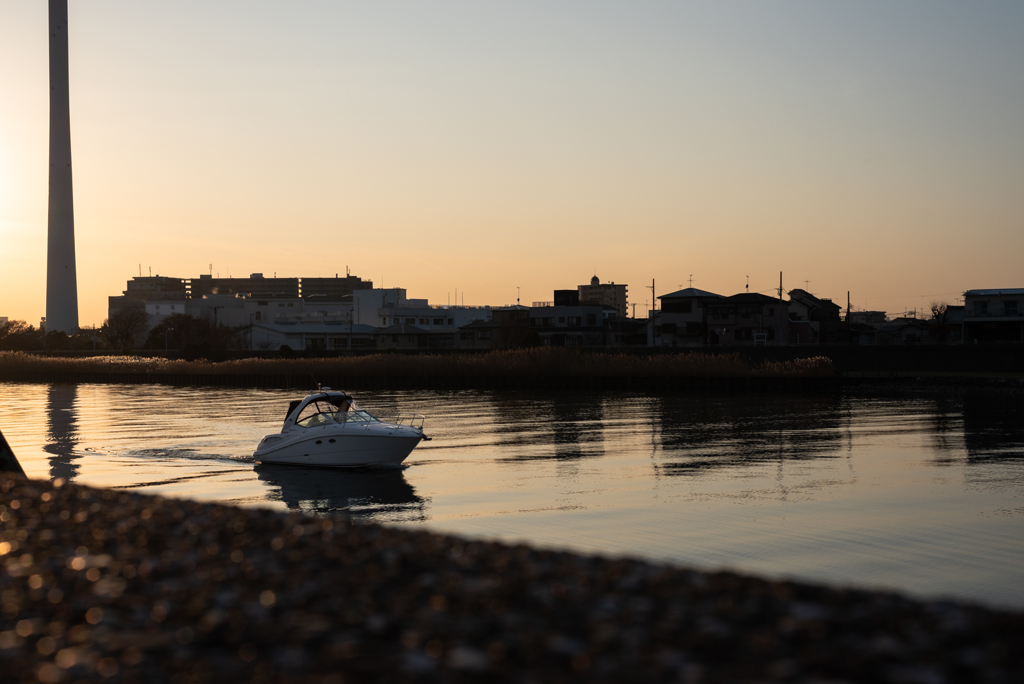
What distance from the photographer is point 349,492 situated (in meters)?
26.7

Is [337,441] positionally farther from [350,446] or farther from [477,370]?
[477,370]

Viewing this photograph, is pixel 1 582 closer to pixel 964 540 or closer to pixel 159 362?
pixel 964 540

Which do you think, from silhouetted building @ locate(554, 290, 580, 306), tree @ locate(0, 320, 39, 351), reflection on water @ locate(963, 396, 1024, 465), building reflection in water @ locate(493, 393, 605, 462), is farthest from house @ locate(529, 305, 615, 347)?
tree @ locate(0, 320, 39, 351)

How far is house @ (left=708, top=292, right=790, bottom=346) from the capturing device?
346 ft

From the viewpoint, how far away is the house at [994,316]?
Answer: 9056 cm

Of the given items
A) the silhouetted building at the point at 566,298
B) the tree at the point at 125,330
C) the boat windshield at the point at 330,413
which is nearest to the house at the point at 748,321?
the silhouetted building at the point at 566,298

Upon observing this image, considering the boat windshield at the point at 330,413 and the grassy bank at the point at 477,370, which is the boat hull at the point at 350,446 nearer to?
the boat windshield at the point at 330,413

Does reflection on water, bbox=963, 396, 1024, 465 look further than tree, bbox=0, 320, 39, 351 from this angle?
No

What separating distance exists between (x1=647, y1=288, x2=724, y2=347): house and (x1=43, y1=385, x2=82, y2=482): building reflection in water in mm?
68937

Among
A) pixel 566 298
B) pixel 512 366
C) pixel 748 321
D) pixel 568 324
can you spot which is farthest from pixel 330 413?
pixel 566 298

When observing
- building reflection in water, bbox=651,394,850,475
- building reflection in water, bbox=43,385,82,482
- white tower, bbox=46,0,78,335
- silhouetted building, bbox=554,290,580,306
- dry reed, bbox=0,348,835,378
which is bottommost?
building reflection in water, bbox=651,394,850,475

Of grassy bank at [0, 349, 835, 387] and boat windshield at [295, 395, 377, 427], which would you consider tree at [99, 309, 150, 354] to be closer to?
grassy bank at [0, 349, 835, 387]

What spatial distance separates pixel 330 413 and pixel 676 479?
487 inches

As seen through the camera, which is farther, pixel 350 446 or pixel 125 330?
pixel 125 330
